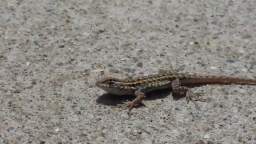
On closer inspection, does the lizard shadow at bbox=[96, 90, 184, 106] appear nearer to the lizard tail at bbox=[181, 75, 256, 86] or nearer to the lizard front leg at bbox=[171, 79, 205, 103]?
the lizard front leg at bbox=[171, 79, 205, 103]

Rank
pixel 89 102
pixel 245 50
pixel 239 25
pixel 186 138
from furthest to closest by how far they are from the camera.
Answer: pixel 239 25, pixel 245 50, pixel 89 102, pixel 186 138

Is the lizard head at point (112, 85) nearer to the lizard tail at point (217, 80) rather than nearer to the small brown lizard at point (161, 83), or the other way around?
the small brown lizard at point (161, 83)

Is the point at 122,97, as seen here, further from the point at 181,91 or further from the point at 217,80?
the point at 217,80

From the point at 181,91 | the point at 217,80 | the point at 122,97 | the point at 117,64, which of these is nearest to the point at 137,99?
the point at 122,97

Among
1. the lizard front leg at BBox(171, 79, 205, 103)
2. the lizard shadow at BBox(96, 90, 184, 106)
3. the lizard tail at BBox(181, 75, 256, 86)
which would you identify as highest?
the lizard tail at BBox(181, 75, 256, 86)

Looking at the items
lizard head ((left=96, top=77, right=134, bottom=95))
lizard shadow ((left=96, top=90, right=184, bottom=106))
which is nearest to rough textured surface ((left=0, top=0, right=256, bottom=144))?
lizard shadow ((left=96, top=90, right=184, bottom=106))

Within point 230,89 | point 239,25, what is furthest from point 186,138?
point 239,25

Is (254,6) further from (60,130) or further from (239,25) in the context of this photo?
(60,130)
